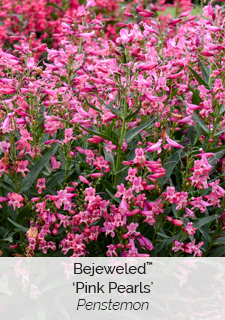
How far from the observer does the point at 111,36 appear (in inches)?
334

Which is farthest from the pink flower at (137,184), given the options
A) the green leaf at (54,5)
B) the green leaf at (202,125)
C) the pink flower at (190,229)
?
the green leaf at (54,5)

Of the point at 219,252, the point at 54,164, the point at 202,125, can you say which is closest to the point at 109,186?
the point at 54,164

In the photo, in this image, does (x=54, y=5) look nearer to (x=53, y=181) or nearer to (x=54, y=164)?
(x=54, y=164)

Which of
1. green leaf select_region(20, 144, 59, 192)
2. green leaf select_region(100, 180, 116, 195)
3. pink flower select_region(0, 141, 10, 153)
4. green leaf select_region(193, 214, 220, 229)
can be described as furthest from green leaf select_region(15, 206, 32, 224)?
green leaf select_region(193, 214, 220, 229)

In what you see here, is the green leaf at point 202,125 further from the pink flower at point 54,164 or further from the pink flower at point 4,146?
the pink flower at point 4,146

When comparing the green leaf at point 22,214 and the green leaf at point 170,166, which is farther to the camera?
the green leaf at point 170,166
